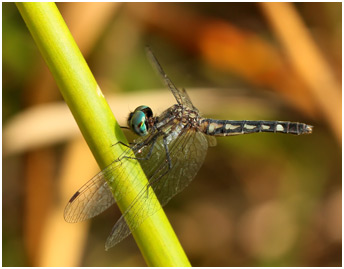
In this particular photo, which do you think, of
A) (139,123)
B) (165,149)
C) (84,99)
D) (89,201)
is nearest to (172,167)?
(165,149)

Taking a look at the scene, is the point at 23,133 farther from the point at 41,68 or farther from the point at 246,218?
the point at 246,218

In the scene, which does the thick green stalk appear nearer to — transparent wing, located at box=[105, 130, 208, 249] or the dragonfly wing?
transparent wing, located at box=[105, 130, 208, 249]

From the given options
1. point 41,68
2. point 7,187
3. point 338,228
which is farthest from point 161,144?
point 338,228

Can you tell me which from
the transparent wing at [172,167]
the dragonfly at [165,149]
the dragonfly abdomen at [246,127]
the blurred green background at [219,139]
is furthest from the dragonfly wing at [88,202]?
the blurred green background at [219,139]

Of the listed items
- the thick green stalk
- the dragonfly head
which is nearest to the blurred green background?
the dragonfly head

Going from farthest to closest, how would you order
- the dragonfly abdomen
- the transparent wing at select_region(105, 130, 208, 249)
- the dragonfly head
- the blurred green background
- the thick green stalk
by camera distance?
the blurred green background → the dragonfly abdomen → the dragonfly head → the transparent wing at select_region(105, 130, 208, 249) → the thick green stalk

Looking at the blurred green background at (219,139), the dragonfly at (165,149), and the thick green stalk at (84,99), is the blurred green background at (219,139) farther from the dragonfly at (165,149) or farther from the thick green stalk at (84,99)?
the thick green stalk at (84,99)
